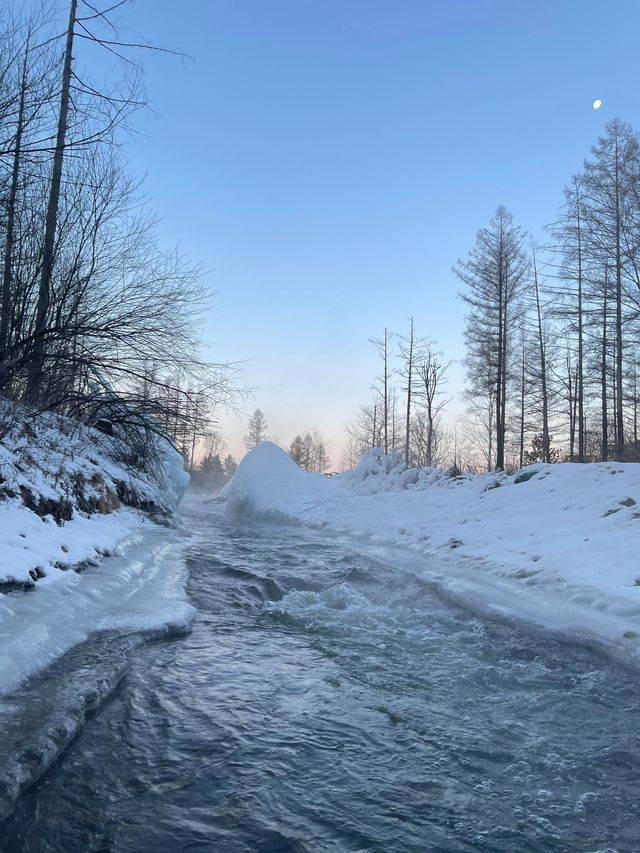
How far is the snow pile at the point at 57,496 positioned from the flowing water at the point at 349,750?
1.52 metres

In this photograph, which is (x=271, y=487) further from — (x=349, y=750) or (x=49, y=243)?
(x=349, y=750)

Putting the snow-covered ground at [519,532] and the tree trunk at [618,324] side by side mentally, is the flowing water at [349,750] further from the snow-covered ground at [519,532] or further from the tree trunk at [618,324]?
the tree trunk at [618,324]

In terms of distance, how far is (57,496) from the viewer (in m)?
6.73

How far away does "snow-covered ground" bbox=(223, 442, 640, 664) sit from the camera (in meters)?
5.50

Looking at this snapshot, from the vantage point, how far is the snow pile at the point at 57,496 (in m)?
4.93

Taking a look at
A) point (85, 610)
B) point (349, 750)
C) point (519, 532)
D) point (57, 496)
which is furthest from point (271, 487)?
point (349, 750)

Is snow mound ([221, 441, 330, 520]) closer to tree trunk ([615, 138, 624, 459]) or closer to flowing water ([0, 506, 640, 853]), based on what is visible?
tree trunk ([615, 138, 624, 459])

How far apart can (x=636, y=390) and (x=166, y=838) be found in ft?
78.9

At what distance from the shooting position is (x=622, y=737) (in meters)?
3.07

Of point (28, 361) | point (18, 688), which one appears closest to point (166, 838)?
point (18, 688)

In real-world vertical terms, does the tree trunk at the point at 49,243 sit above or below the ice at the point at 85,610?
above

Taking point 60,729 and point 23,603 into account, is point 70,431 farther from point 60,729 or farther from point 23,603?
point 60,729

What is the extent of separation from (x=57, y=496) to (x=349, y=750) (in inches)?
206

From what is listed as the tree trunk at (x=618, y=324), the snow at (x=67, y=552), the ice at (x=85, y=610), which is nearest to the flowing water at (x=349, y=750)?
the ice at (x=85, y=610)
